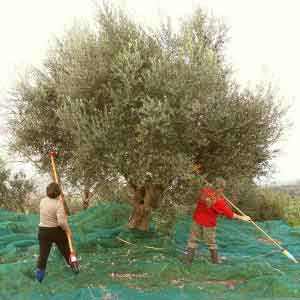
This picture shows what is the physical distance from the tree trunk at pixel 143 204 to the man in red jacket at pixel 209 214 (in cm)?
231

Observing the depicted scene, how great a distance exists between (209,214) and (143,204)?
3.31m

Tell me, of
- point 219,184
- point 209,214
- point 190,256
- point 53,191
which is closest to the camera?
point 53,191

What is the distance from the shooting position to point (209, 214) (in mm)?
11992

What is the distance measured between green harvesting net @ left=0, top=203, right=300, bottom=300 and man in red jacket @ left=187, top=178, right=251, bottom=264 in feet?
1.87

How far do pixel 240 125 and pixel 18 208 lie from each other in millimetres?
16148

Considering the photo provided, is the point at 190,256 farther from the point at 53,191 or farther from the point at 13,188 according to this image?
the point at 13,188

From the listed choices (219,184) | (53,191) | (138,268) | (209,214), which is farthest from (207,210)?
(53,191)

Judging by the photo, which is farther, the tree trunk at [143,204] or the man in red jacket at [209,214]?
the tree trunk at [143,204]

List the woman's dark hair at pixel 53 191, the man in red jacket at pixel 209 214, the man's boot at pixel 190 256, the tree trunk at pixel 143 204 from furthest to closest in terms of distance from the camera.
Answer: the tree trunk at pixel 143 204 → the man's boot at pixel 190 256 → the man in red jacket at pixel 209 214 → the woman's dark hair at pixel 53 191

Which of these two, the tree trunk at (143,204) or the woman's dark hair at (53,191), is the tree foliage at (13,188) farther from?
the woman's dark hair at (53,191)

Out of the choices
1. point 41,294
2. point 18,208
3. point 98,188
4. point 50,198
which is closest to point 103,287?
point 41,294

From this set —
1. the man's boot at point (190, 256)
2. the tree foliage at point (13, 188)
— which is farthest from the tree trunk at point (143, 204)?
the tree foliage at point (13, 188)

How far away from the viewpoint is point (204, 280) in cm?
1085

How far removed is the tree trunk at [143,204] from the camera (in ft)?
46.7
